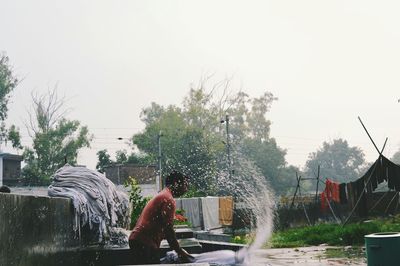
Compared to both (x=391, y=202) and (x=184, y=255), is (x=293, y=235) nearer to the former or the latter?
(x=391, y=202)

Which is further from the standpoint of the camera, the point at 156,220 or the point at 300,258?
the point at 300,258

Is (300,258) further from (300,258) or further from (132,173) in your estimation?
(132,173)

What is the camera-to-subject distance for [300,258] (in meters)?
13.8

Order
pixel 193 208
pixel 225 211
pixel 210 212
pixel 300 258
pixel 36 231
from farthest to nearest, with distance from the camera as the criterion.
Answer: pixel 225 211 < pixel 210 212 < pixel 193 208 < pixel 300 258 < pixel 36 231

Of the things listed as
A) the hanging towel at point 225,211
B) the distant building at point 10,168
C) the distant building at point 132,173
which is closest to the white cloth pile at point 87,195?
the hanging towel at point 225,211

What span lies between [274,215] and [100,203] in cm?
2093

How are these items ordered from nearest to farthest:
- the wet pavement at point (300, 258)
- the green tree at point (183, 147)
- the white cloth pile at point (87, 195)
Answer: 1. the white cloth pile at point (87, 195)
2. the wet pavement at point (300, 258)
3. the green tree at point (183, 147)

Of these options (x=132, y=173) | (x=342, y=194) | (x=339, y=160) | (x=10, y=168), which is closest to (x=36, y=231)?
(x=342, y=194)

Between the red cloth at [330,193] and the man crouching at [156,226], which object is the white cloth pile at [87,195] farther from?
the red cloth at [330,193]

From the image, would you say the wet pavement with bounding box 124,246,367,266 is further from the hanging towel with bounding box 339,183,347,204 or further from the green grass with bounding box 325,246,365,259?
the hanging towel with bounding box 339,183,347,204

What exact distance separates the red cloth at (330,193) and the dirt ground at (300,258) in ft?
26.0

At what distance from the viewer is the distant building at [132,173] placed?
152ft

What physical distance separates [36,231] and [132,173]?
1712 inches

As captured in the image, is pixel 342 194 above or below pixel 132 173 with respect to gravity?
below
